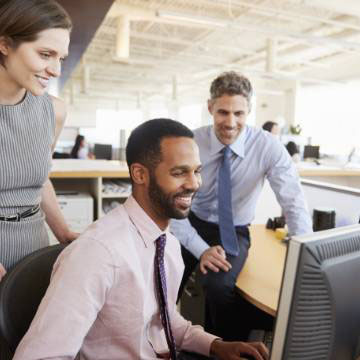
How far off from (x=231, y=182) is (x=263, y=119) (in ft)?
39.8

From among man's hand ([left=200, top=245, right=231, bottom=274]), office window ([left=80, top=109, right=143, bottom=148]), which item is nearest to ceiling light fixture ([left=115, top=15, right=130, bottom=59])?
man's hand ([left=200, top=245, right=231, bottom=274])

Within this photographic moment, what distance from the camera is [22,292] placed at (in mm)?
901

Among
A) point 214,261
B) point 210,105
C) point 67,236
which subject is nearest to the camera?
point 67,236

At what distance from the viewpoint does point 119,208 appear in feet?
3.10

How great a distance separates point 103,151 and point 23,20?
6268 millimetres

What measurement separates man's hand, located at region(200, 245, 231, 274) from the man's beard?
0.45 m

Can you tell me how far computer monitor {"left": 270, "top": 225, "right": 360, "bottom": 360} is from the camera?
55 centimetres

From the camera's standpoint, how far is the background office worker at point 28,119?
95 centimetres

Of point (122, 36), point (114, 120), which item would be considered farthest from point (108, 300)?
point (114, 120)

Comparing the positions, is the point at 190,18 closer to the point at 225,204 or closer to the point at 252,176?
the point at 252,176

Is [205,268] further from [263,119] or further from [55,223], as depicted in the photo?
[263,119]

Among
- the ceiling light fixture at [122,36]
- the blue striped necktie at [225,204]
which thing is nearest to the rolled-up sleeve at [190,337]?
the blue striped necktie at [225,204]

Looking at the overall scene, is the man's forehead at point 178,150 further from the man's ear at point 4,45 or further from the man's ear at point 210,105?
the man's ear at point 210,105

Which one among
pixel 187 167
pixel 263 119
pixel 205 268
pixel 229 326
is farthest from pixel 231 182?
pixel 263 119
